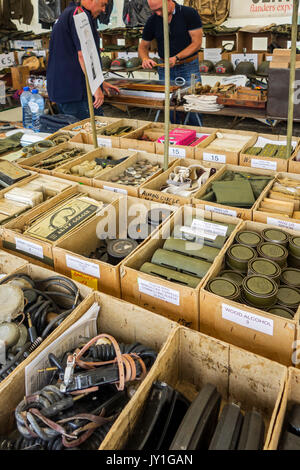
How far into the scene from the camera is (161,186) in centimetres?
268

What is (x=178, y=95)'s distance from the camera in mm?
5383

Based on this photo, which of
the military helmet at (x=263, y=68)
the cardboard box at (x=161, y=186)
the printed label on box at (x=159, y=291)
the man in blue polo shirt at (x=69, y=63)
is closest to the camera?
the printed label on box at (x=159, y=291)

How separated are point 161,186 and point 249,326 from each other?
1.35 m

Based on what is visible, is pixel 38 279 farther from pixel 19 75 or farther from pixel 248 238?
pixel 19 75

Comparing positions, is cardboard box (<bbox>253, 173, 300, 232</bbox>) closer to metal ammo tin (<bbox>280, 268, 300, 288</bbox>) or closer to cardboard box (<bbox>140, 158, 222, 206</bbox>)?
metal ammo tin (<bbox>280, 268, 300, 288</bbox>)

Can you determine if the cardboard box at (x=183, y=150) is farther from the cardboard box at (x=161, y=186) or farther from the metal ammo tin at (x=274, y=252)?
the metal ammo tin at (x=274, y=252)

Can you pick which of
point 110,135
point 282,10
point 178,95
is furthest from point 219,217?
point 282,10

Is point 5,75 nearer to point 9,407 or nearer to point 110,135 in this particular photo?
point 110,135

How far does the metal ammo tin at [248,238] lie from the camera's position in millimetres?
1918

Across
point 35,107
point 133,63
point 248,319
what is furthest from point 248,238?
point 133,63

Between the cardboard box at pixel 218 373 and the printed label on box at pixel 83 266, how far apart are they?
58 centimetres

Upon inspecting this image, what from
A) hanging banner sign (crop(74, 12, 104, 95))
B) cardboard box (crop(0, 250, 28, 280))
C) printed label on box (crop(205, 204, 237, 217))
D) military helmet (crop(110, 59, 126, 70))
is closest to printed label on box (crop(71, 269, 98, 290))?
cardboard box (crop(0, 250, 28, 280))

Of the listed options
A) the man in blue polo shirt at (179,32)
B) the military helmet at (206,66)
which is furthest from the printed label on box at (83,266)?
the military helmet at (206,66)

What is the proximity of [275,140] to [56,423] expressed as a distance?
2745 millimetres
